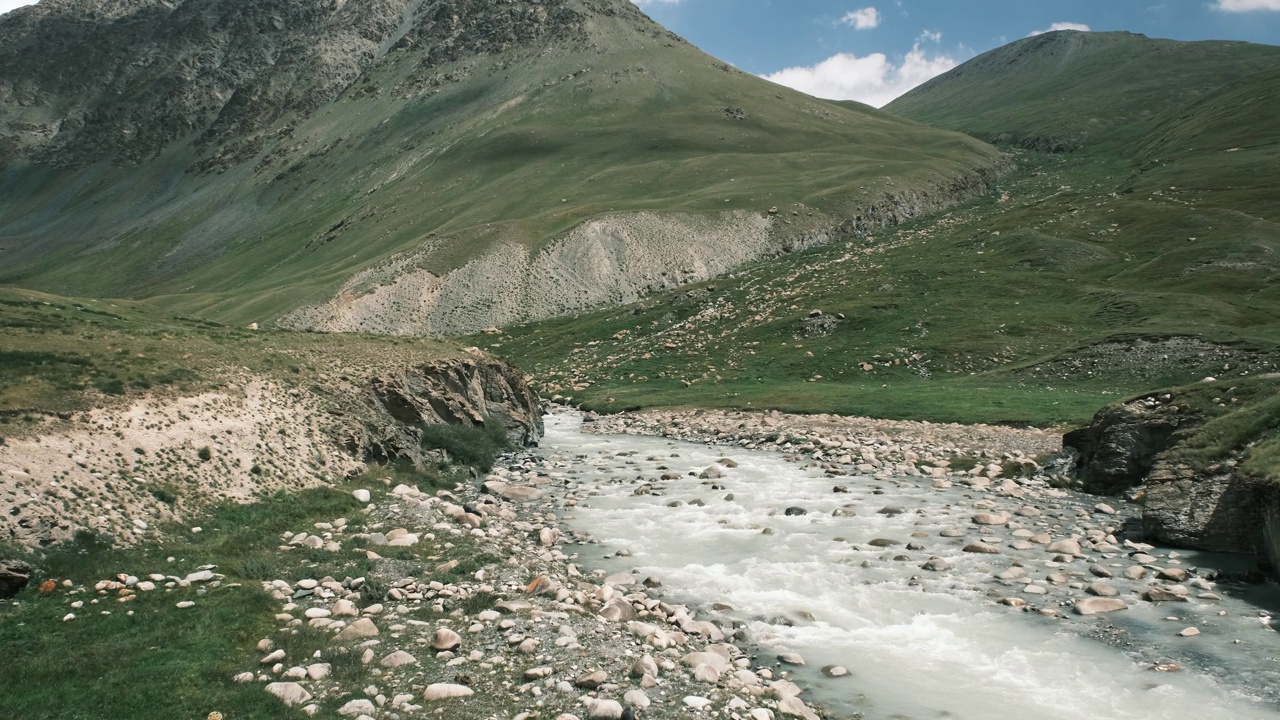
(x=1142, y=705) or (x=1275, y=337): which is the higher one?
(x=1275, y=337)

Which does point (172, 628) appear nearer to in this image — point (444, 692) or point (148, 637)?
point (148, 637)

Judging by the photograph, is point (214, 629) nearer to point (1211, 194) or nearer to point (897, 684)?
point (897, 684)

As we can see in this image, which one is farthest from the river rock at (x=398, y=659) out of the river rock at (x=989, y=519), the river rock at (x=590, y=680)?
the river rock at (x=989, y=519)

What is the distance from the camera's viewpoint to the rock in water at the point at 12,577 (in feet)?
46.2

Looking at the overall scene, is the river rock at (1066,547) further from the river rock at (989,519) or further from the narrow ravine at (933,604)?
the river rock at (989,519)

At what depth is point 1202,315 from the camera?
49.9 metres

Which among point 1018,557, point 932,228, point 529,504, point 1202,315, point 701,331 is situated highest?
point 932,228

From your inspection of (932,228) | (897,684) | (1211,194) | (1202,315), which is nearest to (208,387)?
(897,684)

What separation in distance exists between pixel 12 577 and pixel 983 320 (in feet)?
189

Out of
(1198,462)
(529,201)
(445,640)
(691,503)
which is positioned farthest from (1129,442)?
(529,201)

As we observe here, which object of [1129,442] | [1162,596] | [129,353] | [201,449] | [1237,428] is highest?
[1237,428]

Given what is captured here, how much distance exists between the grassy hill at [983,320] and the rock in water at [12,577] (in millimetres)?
34915

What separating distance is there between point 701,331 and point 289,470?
156 ft

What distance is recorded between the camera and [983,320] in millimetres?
57438
